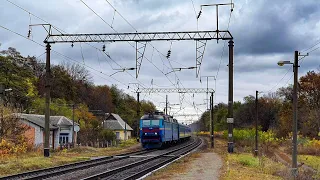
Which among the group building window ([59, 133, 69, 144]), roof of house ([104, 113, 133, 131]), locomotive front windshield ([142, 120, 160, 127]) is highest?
locomotive front windshield ([142, 120, 160, 127])

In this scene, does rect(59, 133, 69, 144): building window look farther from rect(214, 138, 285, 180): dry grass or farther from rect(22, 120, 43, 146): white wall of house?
rect(214, 138, 285, 180): dry grass

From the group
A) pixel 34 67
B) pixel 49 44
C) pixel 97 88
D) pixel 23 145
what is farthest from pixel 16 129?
pixel 97 88

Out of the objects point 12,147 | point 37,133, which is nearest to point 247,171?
point 12,147

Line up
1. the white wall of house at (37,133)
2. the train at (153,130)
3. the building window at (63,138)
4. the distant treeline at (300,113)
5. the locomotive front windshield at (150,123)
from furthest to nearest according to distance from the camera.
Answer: the distant treeline at (300,113), the building window at (63,138), the white wall of house at (37,133), the locomotive front windshield at (150,123), the train at (153,130)

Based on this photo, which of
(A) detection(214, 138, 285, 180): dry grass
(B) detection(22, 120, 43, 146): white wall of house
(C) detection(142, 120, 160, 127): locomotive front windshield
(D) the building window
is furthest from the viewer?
(D) the building window

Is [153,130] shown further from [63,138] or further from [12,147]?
[12,147]

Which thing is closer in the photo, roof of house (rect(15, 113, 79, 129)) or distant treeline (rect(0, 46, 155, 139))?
roof of house (rect(15, 113, 79, 129))

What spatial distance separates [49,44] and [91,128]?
101 feet

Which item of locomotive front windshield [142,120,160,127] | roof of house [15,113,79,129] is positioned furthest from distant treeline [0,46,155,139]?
locomotive front windshield [142,120,160,127]

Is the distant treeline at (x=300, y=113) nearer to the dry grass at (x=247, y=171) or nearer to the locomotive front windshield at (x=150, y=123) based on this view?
the locomotive front windshield at (x=150, y=123)

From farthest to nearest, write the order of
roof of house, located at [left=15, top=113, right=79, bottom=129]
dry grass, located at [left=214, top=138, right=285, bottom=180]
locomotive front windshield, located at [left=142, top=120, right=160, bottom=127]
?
roof of house, located at [left=15, top=113, right=79, bottom=129], locomotive front windshield, located at [left=142, top=120, right=160, bottom=127], dry grass, located at [left=214, top=138, right=285, bottom=180]

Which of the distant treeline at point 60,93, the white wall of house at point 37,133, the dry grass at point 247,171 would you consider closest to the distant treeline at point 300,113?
the distant treeline at point 60,93

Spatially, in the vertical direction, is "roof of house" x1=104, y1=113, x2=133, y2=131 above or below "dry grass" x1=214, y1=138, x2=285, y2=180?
above

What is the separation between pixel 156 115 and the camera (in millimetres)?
47594
